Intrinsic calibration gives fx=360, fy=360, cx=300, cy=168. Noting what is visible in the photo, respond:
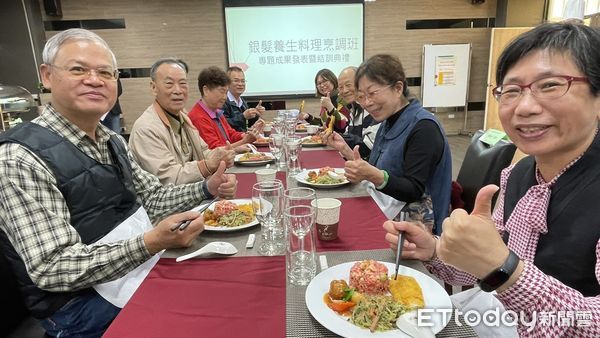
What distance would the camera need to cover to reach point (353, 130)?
3.95m

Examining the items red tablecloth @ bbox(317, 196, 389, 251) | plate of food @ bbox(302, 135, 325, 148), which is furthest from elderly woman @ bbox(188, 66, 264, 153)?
red tablecloth @ bbox(317, 196, 389, 251)

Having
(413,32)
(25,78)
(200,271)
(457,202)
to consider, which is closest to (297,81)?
(413,32)

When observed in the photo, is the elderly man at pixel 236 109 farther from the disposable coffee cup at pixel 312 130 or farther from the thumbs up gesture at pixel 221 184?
the thumbs up gesture at pixel 221 184

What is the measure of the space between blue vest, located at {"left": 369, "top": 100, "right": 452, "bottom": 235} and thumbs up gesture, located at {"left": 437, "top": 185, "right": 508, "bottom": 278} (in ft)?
3.99

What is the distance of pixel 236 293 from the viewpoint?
100cm

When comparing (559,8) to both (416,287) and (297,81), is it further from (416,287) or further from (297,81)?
(416,287)

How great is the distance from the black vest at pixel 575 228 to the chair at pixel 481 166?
3.06 ft

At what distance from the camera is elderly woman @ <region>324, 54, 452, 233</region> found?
1772 millimetres

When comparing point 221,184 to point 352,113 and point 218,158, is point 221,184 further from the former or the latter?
point 352,113

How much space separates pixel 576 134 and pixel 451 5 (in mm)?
7030

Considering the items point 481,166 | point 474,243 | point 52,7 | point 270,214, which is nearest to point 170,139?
point 270,214

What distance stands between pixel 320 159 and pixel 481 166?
107 cm

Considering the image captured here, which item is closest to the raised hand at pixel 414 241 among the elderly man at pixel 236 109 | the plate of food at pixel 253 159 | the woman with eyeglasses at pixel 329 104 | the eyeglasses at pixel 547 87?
the eyeglasses at pixel 547 87

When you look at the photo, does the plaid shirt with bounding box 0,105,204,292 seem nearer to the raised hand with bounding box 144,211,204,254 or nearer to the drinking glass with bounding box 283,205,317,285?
the raised hand with bounding box 144,211,204,254
